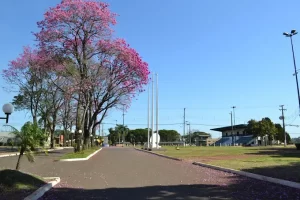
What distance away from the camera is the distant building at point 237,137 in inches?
5005

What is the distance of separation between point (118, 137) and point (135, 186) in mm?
153750

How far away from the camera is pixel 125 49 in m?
37.3

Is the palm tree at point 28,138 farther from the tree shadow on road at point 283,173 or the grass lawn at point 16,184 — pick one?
the tree shadow on road at point 283,173

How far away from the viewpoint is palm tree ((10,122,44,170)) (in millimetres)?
12648

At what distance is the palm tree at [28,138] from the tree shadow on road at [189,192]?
1.80 m

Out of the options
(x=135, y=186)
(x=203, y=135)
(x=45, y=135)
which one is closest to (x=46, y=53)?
(x=45, y=135)

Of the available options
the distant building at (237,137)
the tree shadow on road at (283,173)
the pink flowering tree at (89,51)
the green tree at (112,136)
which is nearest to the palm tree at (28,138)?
the tree shadow on road at (283,173)

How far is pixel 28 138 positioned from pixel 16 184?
2.04 m

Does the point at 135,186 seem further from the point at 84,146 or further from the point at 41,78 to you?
the point at 41,78

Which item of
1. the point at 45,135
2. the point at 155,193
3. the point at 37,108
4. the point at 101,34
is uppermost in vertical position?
the point at 101,34

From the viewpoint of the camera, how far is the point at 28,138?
41.3 ft

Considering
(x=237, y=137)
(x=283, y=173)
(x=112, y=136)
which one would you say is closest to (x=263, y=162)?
(x=283, y=173)

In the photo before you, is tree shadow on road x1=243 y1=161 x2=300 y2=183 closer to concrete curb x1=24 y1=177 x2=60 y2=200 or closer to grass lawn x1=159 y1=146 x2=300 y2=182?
grass lawn x1=159 y1=146 x2=300 y2=182

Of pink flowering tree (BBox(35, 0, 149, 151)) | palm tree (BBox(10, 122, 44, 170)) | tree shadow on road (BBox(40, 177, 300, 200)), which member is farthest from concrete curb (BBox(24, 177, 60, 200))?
pink flowering tree (BBox(35, 0, 149, 151))
